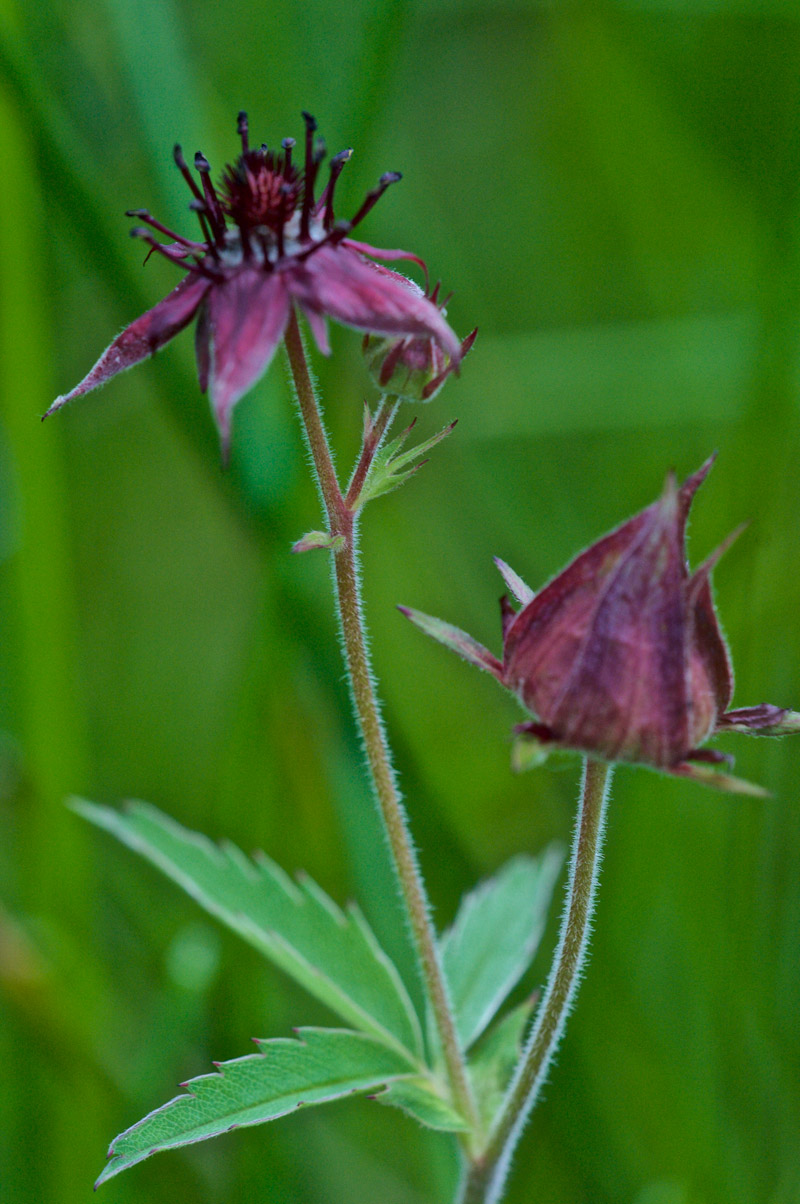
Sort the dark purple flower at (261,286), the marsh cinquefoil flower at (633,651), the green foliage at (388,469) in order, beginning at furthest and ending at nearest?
the green foliage at (388,469), the dark purple flower at (261,286), the marsh cinquefoil flower at (633,651)

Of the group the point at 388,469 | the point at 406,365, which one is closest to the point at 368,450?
the point at 388,469

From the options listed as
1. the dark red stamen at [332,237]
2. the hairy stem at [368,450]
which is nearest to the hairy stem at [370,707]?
the hairy stem at [368,450]

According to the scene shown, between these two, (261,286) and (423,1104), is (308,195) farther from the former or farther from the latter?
(423,1104)

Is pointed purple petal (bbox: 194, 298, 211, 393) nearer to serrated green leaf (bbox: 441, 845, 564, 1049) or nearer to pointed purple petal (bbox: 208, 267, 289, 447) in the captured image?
pointed purple petal (bbox: 208, 267, 289, 447)

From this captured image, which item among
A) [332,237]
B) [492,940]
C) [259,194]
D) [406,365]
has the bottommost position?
[492,940]

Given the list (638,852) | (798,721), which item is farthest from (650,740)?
(638,852)

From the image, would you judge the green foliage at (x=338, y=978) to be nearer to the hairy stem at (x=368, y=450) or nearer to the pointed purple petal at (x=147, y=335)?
the hairy stem at (x=368, y=450)
